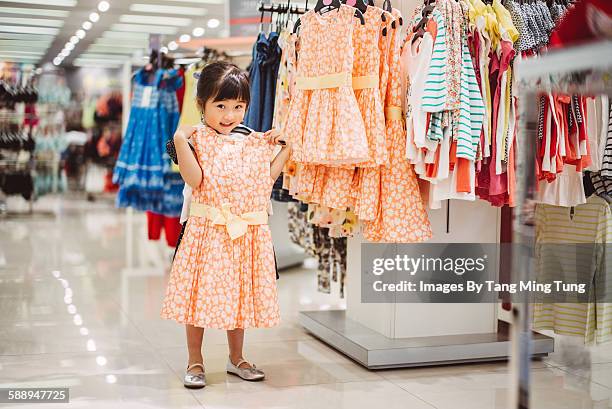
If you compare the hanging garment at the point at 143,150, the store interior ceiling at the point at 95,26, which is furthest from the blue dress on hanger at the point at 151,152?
the store interior ceiling at the point at 95,26

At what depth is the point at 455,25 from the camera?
340cm

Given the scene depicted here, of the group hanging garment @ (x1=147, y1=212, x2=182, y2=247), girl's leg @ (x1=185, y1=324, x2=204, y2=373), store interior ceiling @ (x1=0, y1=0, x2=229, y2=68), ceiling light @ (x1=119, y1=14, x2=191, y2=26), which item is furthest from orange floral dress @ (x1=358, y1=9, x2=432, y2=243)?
ceiling light @ (x1=119, y1=14, x2=191, y2=26)

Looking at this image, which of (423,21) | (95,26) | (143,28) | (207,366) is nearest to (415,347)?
(207,366)

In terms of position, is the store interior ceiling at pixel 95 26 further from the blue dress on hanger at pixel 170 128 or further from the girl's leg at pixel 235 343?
the girl's leg at pixel 235 343

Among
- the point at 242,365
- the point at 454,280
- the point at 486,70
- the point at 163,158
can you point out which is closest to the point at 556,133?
the point at 486,70

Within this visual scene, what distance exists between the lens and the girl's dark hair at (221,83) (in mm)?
3221

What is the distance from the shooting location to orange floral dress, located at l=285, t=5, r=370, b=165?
3477 millimetres

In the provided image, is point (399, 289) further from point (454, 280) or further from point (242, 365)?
point (242, 365)

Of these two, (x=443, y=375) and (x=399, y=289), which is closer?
(x=443, y=375)

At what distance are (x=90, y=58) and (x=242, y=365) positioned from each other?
21.2 feet

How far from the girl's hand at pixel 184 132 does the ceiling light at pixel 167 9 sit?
3.51 m

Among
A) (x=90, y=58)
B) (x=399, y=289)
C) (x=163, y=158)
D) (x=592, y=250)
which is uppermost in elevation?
(x=90, y=58)

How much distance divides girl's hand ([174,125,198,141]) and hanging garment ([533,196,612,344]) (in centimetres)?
155

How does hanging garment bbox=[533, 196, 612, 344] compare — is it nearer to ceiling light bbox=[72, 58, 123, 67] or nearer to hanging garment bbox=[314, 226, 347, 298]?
hanging garment bbox=[314, 226, 347, 298]
